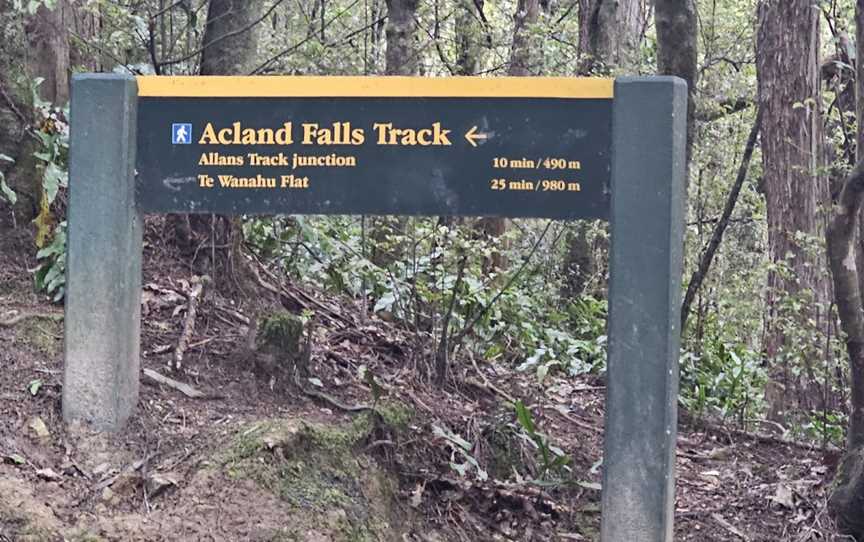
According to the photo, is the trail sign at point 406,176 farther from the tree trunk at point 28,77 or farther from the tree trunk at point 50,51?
the tree trunk at point 50,51

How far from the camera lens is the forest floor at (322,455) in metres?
4.57

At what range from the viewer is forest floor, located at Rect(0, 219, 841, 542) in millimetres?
4574

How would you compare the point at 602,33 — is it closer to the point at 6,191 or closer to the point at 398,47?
the point at 398,47

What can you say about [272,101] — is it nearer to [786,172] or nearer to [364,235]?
[364,235]

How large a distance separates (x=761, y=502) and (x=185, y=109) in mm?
3963

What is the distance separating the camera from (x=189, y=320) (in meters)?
6.09

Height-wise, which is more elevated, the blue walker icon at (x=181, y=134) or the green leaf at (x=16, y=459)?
the blue walker icon at (x=181, y=134)

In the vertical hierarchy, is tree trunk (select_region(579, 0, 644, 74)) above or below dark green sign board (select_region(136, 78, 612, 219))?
above

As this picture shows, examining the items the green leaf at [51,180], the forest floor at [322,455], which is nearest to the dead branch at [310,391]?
the forest floor at [322,455]

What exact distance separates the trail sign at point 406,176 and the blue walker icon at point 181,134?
0.04ft

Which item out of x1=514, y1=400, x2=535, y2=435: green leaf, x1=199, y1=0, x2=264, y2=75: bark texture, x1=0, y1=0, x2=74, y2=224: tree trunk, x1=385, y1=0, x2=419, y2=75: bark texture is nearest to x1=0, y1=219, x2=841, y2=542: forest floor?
x1=514, y1=400, x2=535, y2=435: green leaf

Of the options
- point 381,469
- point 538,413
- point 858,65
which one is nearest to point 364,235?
point 538,413

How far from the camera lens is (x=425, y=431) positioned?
5.86 m

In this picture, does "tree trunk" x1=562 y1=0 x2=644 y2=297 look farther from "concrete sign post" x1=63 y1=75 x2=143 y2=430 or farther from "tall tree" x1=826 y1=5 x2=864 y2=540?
"concrete sign post" x1=63 y1=75 x2=143 y2=430
